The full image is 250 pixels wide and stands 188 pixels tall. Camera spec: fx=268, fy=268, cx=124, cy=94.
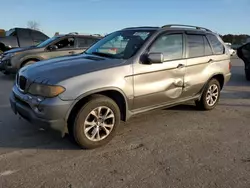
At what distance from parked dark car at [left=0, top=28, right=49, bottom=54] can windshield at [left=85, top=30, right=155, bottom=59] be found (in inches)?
386

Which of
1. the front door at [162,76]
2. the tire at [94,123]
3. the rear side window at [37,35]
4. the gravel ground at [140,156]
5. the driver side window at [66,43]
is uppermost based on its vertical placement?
the rear side window at [37,35]

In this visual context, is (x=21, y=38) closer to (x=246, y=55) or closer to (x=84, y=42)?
(x=84, y=42)

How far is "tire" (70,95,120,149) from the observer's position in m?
3.67

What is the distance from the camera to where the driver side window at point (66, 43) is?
947 cm

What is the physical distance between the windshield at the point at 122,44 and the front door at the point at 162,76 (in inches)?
9.5

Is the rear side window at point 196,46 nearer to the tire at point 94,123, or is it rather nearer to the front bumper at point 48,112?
the tire at point 94,123

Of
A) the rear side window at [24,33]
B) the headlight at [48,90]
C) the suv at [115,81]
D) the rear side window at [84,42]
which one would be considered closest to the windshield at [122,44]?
the suv at [115,81]

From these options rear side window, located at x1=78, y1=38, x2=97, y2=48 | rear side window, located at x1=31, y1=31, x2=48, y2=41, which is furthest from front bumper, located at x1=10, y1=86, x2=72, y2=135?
rear side window, located at x1=31, y1=31, x2=48, y2=41

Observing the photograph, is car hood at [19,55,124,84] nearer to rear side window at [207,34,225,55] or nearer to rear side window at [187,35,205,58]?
rear side window at [187,35,205,58]

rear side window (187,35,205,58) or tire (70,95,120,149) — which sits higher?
rear side window (187,35,205,58)

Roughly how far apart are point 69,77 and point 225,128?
119 inches

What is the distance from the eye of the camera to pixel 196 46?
5.30m

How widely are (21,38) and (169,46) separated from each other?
36.8ft

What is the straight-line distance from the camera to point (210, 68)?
5.52 m
